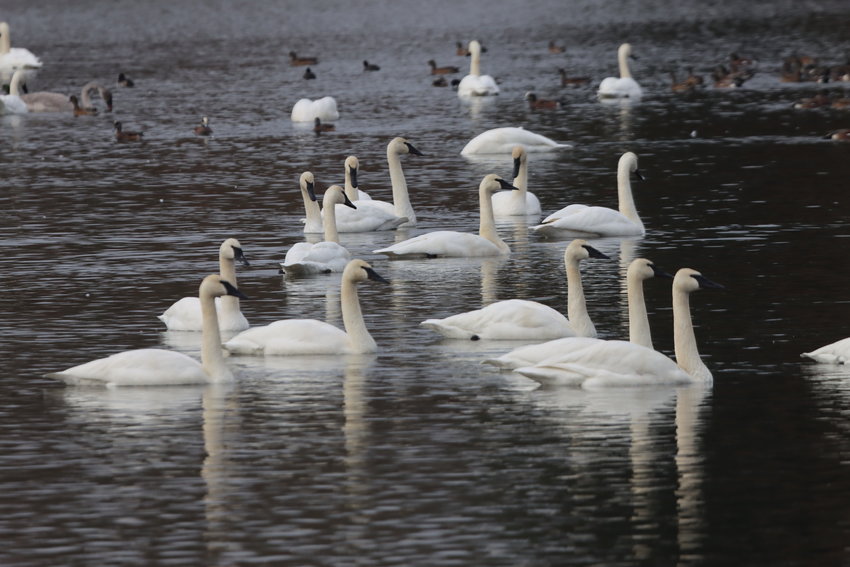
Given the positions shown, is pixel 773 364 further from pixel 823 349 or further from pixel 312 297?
pixel 312 297

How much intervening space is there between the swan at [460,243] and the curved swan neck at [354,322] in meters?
A: 5.59

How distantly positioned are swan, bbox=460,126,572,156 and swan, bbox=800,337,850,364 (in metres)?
17.6

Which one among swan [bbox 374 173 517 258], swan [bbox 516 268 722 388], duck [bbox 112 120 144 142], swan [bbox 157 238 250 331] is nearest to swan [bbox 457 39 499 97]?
duck [bbox 112 120 144 142]

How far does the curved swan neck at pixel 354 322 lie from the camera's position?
15.9 m

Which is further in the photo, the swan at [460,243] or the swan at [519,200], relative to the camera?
the swan at [519,200]

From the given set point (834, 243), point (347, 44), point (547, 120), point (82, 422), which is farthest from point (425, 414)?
point (347, 44)

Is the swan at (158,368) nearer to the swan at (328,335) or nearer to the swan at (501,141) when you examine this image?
the swan at (328,335)

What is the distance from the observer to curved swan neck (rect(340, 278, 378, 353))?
624 inches

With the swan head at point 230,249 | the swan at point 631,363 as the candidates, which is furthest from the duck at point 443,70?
the swan at point 631,363

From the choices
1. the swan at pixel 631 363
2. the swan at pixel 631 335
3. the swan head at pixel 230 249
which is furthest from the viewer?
the swan head at pixel 230 249

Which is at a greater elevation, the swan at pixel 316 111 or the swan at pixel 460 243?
the swan at pixel 316 111

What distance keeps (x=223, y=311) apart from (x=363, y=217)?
287 inches

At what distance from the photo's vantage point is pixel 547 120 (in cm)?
4053

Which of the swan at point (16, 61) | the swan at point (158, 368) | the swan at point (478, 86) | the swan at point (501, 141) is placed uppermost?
the swan at point (16, 61)
